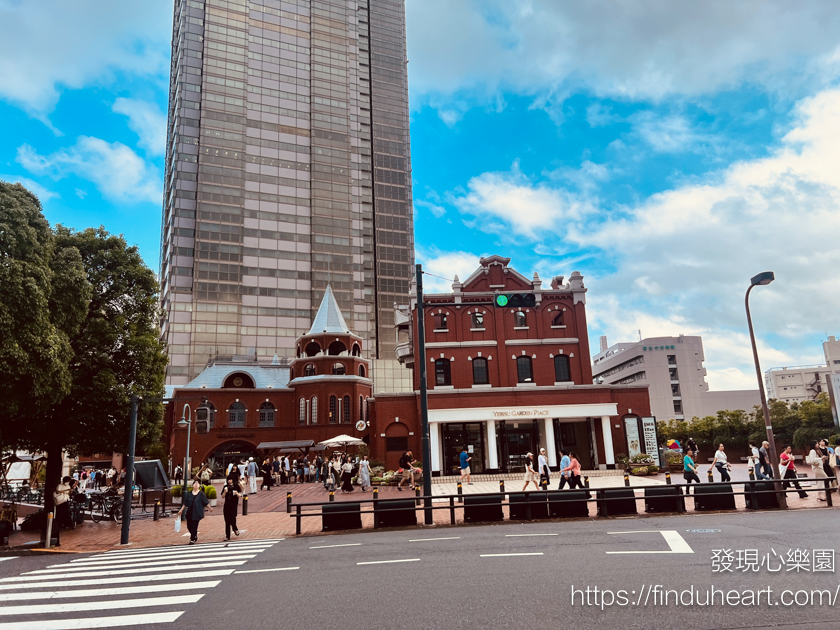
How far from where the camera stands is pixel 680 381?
295 feet

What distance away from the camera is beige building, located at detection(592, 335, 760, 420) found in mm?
89000

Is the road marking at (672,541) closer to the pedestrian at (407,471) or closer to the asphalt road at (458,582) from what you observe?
the asphalt road at (458,582)

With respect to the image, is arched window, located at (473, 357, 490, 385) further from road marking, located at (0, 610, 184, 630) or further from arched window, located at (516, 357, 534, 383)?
road marking, located at (0, 610, 184, 630)

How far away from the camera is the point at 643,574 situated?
8.87m

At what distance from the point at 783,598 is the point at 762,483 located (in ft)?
37.5

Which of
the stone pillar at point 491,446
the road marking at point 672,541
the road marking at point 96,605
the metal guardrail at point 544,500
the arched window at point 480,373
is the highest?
the arched window at point 480,373

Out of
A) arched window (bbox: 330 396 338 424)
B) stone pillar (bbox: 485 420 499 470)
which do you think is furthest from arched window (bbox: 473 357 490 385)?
arched window (bbox: 330 396 338 424)

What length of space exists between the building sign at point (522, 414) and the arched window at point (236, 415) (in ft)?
89.2

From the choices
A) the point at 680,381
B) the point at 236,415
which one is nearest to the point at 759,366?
the point at 236,415

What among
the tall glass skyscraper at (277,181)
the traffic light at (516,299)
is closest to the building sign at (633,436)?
the traffic light at (516,299)

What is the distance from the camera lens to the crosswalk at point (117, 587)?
7977 mm

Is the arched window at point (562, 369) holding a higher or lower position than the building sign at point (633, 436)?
higher

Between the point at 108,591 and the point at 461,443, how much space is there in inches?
1083

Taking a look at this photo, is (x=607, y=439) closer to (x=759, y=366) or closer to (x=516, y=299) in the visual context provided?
(x=759, y=366)
